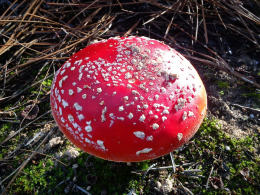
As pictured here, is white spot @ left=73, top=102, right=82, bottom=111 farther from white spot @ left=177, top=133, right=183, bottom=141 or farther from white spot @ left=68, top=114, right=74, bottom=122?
white spot @ left=177, top=133, right=183, bottom=141

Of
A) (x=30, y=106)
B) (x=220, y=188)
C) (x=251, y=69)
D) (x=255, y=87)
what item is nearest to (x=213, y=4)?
(x=251, y=69)

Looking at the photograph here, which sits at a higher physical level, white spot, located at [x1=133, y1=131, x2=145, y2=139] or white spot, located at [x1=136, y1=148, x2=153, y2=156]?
white spot, located at [x1=133, y1=131, x2=145, y2=139]

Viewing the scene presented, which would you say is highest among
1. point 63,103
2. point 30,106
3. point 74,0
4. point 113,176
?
point 74,0

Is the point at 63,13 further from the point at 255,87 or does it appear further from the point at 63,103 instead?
the point at 255,87

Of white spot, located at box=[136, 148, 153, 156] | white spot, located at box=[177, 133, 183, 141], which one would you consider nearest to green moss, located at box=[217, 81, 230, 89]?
white spot, located at box=[177, 133, 183, 141]

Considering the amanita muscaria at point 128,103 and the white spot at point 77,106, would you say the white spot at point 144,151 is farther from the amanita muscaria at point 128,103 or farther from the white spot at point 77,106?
the white spot at point 77,106

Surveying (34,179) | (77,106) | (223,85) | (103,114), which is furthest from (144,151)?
(223,85)

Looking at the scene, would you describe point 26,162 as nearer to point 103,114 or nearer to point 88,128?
point 88,128
